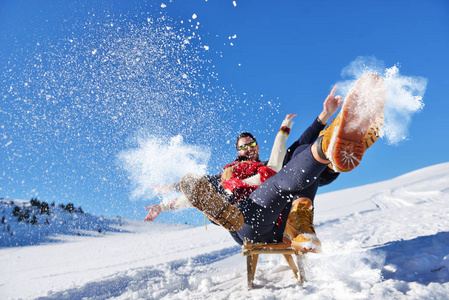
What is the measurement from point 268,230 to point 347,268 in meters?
0.65

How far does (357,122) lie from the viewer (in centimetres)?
143

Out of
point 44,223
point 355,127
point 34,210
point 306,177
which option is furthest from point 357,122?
point 34,210

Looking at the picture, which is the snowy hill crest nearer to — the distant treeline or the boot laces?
the distant treeline

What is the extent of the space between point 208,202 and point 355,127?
97 cm

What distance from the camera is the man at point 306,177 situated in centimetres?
140

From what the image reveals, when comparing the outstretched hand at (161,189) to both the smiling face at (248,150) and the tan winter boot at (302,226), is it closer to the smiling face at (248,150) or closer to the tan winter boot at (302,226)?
the smiling face at (248,150)

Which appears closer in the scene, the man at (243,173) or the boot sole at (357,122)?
the boot sole at (357,122)

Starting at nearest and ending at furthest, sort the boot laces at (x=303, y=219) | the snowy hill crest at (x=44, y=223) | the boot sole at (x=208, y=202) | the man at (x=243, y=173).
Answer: the boot sole at (x=208, y=202)
the boot laces at (x=303, y=219)
the man at (x=243, y=173)
the snowy hill crest at (x=44, y=223)

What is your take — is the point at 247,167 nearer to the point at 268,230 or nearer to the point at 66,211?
the point at 268,230

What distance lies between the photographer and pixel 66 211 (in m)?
16.9

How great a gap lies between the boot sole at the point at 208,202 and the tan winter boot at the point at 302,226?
1.40 feet

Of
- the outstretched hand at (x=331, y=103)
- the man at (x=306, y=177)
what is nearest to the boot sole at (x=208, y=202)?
the man at (x=306, y=177)

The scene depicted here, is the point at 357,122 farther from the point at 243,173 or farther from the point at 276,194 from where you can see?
the point at 243,173

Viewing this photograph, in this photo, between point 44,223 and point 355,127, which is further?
point 44,223
